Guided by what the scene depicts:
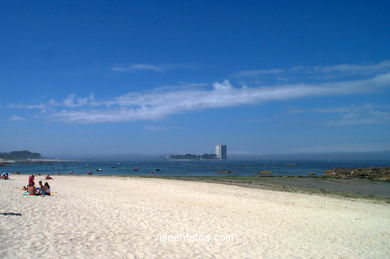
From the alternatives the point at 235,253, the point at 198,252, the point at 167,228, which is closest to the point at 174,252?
the point at 198,252

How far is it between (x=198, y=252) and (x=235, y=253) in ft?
3.24

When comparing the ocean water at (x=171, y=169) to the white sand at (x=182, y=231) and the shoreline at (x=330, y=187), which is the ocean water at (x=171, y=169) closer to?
the shoreline at (x=330, y=187)

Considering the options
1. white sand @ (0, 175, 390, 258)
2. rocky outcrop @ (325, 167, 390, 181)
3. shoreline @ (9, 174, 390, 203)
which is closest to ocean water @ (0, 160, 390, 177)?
rocky outcrop @ (325, 167, 390, 181)

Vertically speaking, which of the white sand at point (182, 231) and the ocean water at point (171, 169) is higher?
the white sand at point (182, 231)

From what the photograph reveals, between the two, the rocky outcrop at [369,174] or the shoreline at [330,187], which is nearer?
the shoreline at [330,187]

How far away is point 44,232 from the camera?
27.0ft

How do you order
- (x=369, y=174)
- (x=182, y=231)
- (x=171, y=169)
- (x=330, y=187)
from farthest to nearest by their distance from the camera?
1. (x=171, y=169)
2. (x=369, y=174)
3. (x=330, y=187)
4. (x=182, y=231)

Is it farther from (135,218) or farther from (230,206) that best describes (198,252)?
(230,206)

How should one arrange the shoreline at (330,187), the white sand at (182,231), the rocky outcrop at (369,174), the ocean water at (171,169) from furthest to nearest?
the ocean water at (171,169)
the rocky outcrop at (369,174)
the shoreline at (330,187)
the white sand at (182,231)

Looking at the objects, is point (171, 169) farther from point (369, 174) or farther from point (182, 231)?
point (182, 231)

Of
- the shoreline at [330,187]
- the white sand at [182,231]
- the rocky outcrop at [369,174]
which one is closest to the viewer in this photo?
the white sand at [182,231]

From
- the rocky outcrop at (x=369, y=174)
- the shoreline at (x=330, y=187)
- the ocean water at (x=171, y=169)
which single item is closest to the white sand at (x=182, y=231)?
the shoreline at (x=330, y=187)

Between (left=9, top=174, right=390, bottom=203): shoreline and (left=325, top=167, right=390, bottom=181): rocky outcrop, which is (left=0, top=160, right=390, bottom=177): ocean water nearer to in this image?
(left=325, top=167, right=390, bottom=181): rocky outcrop

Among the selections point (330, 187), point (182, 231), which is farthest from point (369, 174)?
point (182, 231)
